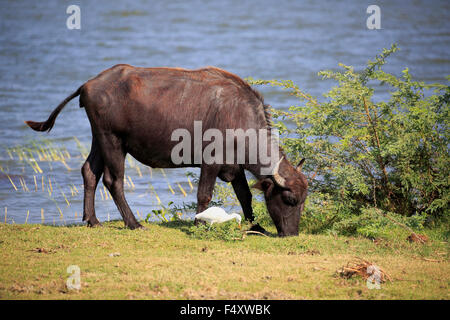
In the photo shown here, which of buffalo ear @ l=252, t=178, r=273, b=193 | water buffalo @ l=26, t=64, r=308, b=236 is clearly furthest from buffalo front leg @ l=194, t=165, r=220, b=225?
buffalo ear @ l=252, t=178, r=273, b=193

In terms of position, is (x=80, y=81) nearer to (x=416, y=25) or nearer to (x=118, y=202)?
(x=118, y=202)

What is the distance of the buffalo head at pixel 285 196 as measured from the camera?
8.48 m

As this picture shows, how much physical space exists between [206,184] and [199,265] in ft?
5.79

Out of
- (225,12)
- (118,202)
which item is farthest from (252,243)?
(225,12)

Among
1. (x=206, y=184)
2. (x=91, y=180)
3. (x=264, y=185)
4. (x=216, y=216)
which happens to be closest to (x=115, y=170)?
(x=91, y=180)

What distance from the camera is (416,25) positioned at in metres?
33.9

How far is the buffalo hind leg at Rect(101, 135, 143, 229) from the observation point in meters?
8.86

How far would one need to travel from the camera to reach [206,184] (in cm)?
886

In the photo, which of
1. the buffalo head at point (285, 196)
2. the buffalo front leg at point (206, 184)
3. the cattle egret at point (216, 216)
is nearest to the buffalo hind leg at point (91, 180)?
the buffalo front leg at point (206, 184)

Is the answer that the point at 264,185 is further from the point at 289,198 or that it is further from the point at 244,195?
the point at 244,195

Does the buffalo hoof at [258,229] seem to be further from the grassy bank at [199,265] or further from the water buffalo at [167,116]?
the grassy bank at [199,265]

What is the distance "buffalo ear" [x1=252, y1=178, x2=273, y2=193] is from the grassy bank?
0.60 metres

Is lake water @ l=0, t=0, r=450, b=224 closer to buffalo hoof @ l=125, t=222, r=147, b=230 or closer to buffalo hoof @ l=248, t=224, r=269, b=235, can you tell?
buffalo hoof @ l=125, t=222, r=147, b=230

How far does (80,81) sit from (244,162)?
52.6ft
